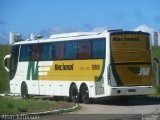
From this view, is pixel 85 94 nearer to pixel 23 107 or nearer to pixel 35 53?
pixel 35 53

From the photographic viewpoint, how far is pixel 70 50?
89.9 feet

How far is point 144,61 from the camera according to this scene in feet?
84.1

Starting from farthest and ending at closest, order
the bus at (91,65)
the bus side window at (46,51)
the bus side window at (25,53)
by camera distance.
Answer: the bus side window at (25,53)
the bus side window at (46,51)
the bus at (91,65)

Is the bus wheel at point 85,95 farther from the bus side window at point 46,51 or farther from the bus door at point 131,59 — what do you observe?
the bus side window at point 46,51

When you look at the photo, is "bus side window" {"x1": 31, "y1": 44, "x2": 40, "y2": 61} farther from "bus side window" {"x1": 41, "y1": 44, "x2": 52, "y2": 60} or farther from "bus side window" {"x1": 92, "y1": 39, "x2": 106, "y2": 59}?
"bus side window" {"x1": 92, "y1": 39, "x2": 106, "y2": 59}

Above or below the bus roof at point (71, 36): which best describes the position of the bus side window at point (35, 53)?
below

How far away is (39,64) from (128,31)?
6.44 metres

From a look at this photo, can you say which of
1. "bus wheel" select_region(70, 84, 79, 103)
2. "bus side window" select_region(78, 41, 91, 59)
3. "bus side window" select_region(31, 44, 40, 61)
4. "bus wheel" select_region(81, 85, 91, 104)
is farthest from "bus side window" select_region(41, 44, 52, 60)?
"bus wheel" select_region(81, 85, 91, 104)

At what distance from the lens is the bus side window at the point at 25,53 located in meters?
31.2

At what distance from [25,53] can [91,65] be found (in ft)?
21.4

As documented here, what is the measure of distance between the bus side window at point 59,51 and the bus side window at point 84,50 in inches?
60.8

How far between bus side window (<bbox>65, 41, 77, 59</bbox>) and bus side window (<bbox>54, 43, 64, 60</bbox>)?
0.37 metres

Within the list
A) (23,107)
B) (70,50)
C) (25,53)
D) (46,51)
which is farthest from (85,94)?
(25,53)

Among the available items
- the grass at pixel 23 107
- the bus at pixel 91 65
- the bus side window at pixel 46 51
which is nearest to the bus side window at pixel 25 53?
the bus at pixel 91 65
